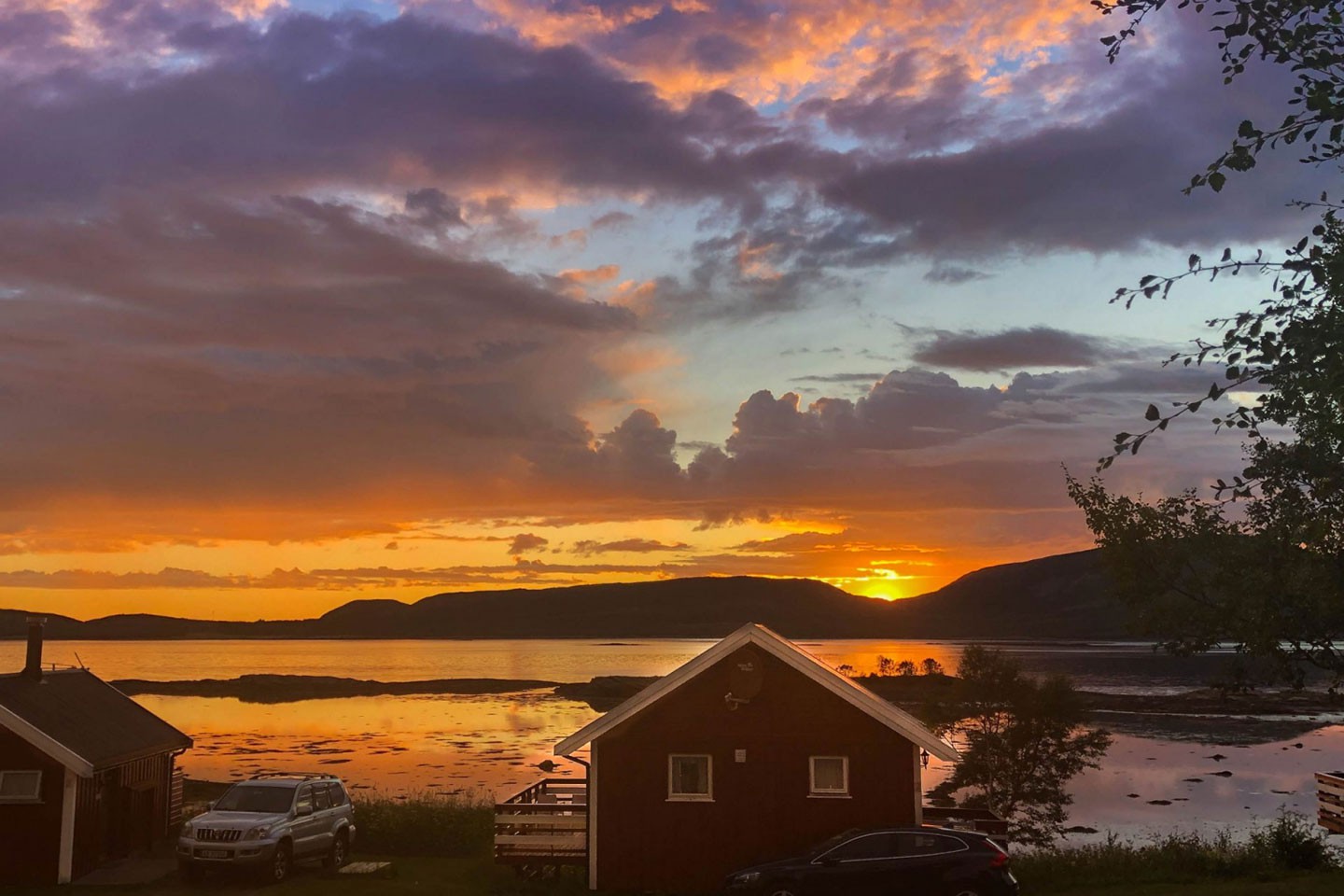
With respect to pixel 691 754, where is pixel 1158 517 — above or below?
above

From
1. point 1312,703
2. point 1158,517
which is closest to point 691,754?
point 1158,517

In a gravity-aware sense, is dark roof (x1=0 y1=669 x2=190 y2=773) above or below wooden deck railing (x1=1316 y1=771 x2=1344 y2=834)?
above

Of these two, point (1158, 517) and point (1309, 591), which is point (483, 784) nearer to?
point (1158, 517)

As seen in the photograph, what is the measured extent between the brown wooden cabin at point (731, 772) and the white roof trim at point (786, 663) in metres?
0.04

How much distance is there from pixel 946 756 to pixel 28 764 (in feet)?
80.7

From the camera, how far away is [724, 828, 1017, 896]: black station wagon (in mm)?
24297

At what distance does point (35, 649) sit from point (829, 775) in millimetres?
25143

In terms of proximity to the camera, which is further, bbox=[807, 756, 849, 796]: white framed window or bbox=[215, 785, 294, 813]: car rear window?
bbox=[215, 785, 294, 813]: car rear window

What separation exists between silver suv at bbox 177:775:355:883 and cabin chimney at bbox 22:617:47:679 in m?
8.14

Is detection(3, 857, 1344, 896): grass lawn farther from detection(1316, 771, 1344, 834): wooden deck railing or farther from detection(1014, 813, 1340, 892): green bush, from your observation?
detection(1316, 771, 1344, 834): wooden deck railing

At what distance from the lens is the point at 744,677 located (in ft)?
97.2

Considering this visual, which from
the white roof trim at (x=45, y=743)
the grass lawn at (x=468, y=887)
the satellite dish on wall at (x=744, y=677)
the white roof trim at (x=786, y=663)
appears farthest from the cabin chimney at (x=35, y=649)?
the satellite dish on wall at (x=744, y=677)

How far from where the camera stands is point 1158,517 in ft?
110

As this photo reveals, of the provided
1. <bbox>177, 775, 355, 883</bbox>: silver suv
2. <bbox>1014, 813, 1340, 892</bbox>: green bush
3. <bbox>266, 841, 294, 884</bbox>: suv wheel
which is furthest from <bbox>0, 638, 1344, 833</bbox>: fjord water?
<bbox>266, 841, 294, 884</bbox>: suv wheel
